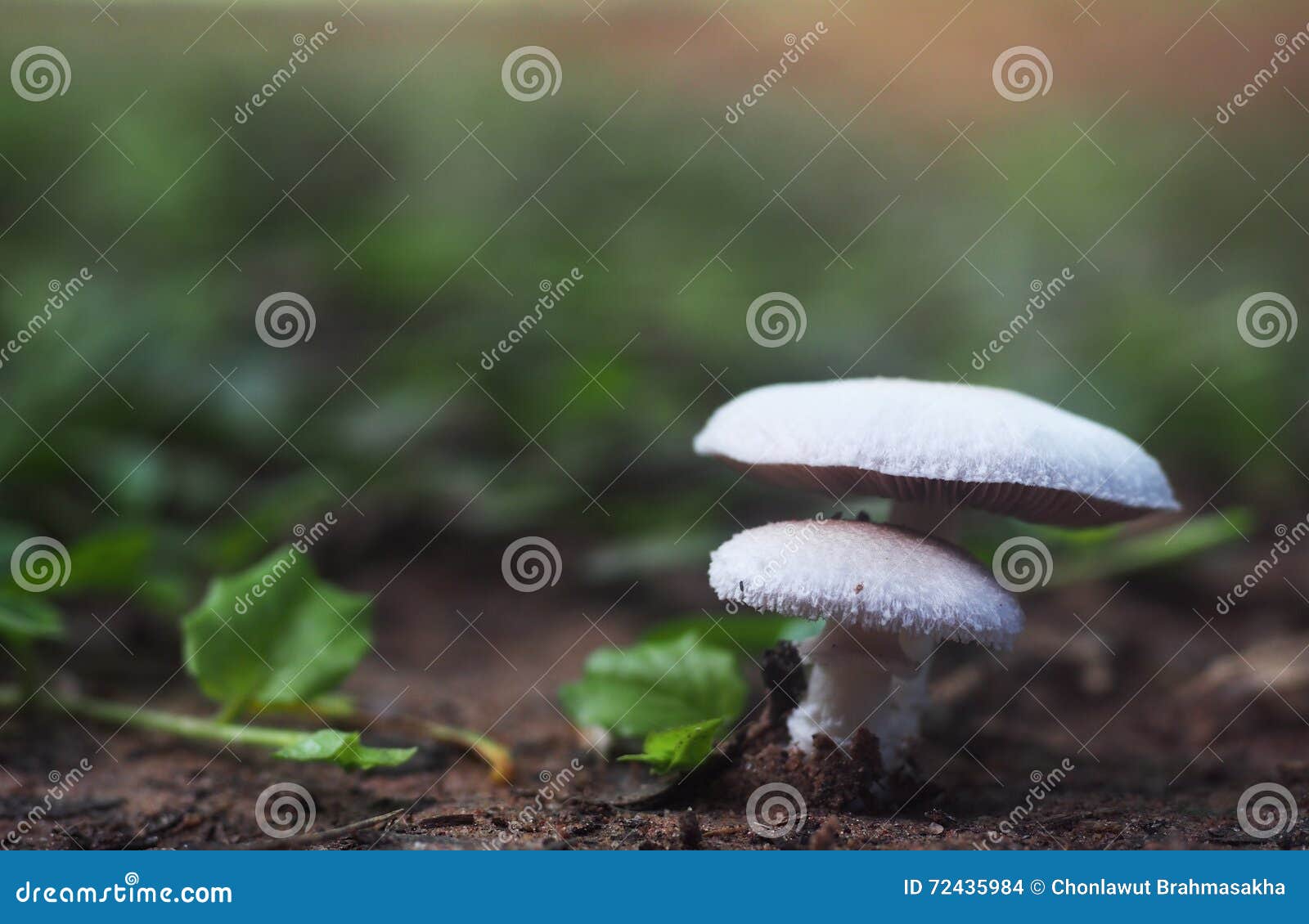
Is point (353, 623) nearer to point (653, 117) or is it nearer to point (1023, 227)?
point (1023, 227)

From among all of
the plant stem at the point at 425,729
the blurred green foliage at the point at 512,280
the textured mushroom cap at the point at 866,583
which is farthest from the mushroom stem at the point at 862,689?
the blurred green foliage at the point at 512,280

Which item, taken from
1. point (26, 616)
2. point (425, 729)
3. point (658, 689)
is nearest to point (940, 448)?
point (658, 689)

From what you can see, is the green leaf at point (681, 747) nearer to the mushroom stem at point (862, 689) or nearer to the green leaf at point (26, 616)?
the mushroom stem at point (862, 689)

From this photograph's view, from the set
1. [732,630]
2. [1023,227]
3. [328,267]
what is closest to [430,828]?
[732,630]

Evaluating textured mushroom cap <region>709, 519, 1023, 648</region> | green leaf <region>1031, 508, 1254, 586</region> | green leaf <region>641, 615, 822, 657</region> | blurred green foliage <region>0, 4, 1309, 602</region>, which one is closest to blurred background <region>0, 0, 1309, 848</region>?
blurred green foliage <region>0, 4, 1309, 602</region>

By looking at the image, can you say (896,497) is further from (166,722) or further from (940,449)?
(166,722)
